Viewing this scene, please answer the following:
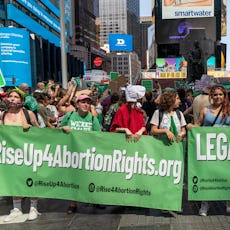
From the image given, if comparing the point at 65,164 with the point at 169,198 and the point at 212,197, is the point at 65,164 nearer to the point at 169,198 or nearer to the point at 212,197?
the point at 169,198

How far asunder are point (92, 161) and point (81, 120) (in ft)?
1.92

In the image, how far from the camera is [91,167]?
5602mm

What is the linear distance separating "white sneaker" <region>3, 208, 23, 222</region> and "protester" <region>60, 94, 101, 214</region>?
623mm

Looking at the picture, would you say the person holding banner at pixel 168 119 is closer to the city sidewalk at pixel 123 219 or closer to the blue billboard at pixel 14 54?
the city sidewalk at pixel 123 219

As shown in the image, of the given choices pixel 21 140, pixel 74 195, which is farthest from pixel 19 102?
pixel 74 195

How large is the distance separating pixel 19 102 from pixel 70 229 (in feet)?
5.54

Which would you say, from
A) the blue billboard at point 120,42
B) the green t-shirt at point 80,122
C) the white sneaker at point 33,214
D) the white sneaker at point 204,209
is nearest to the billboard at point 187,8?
the blue billboard at point 120,42

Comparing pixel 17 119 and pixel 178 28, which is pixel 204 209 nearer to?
pixel 17 119

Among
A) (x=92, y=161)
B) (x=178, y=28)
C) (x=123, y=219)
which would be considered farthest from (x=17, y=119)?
(x=178, y=28)

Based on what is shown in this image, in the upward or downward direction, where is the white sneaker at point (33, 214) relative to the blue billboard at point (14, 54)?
downward

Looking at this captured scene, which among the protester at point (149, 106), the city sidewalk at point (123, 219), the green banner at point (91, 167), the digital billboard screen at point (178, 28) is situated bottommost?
the city sidewalk at point (123, 219)

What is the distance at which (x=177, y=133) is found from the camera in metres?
5.69

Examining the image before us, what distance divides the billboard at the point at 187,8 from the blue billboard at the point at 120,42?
8327mm

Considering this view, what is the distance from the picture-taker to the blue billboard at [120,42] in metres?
82.1
